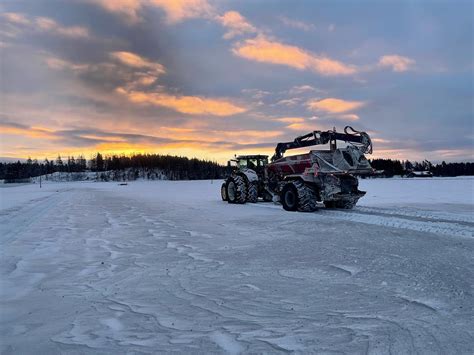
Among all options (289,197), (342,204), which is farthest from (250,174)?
(342,204)

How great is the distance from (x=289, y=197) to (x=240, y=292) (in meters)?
9.46

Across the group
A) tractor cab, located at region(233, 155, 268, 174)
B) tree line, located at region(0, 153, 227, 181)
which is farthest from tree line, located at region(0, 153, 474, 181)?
tractor cab, located at region(233, 155, 268, 174)

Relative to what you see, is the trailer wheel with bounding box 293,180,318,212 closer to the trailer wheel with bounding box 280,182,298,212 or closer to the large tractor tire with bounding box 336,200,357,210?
the trailer wheel with bounding box 280,182,298,212

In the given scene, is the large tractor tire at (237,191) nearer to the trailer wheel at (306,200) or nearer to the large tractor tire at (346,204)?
the trailer wheel at (306,200)

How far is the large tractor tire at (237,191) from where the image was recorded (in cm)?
1673

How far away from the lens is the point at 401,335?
10.3 feet

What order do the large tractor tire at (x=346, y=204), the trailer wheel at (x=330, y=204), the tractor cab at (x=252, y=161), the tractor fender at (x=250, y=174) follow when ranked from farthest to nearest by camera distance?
the tractor cab at (x=252, y=161) < the tractor fender at (x=250, y=174) < the trailer wheel at (x=330, y=204) < the large tractor tire at (x=346, y=204)

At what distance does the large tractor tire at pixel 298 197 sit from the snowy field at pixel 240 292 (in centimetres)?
446

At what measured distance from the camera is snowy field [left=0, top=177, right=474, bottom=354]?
10.2 ft

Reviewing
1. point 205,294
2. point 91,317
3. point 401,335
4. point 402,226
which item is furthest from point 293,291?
point 402,226

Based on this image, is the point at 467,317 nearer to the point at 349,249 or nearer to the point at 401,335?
the point at 401,335

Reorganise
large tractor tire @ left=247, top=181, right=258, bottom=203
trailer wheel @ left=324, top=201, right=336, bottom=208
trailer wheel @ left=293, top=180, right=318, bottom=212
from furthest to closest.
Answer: large tractor tire @ left=247, top=181, right=258, bottom=203, trailer wheel @ left=324, top=201, right=336, bottom=208, trailer wheel @ left=293, top=180, right=318, bottom=212

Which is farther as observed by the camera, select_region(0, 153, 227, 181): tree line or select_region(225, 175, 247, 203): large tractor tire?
select_region(0, 153, 227, 181): tree line

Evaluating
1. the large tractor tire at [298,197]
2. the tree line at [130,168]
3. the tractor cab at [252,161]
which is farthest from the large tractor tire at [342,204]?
the tree line at [130,168]
